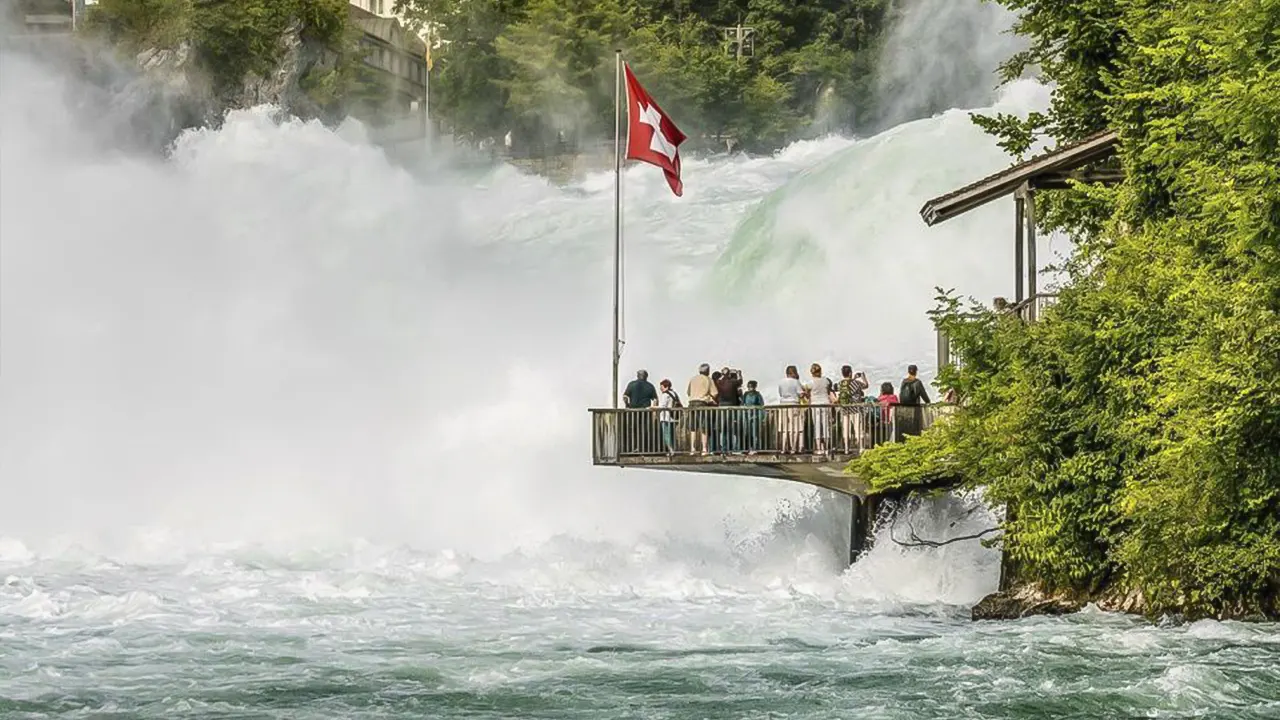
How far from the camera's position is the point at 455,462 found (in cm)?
4506

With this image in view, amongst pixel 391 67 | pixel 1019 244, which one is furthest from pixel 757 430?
pixel 391 67

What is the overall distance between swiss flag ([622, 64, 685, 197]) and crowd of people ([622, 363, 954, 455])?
324 cm

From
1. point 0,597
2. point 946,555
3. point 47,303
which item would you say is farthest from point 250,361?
point 946,555

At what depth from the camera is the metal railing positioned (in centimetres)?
2981

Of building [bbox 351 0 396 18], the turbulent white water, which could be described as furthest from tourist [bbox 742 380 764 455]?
building [bbox 351 0 396 18]

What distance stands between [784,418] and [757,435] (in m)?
0.47

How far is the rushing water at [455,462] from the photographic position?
23422 mm

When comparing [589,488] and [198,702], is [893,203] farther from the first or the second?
[198,702]

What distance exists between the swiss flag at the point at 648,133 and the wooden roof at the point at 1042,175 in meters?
4.13

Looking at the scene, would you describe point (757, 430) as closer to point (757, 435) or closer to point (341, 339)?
point (757, 435)

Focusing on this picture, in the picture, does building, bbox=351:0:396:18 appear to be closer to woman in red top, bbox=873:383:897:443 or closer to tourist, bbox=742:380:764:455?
tourist, bbox=742:380:764:455

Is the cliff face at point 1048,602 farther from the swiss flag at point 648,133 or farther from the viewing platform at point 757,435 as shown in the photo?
the swiss flag at point 648,133

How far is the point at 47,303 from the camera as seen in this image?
6656cm

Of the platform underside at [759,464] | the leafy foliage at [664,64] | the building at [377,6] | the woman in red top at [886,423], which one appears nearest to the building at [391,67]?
the leafy foliage at [664,64]
